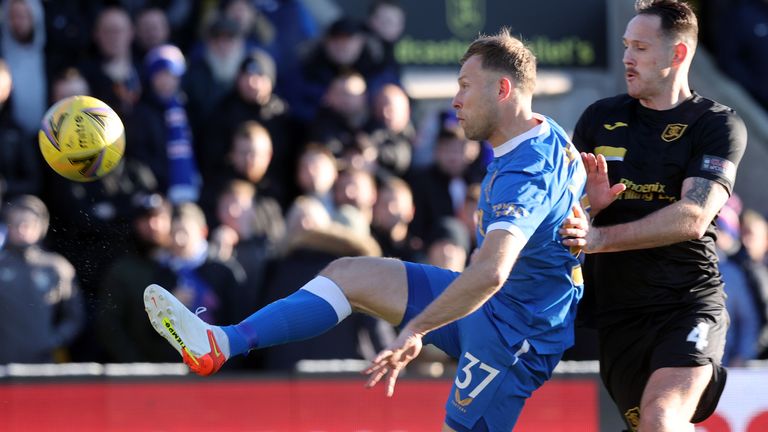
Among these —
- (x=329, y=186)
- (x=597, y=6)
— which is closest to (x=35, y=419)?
(x=329, y=186)

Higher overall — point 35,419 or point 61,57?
point 61,57

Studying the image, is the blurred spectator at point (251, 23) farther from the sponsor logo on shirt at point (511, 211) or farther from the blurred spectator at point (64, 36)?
the sponsor logo on shirt at point (511, 211)

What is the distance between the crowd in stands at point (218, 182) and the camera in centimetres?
1006

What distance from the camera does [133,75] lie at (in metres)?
11.5

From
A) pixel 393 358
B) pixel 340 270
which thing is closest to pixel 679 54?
pixel 340 270

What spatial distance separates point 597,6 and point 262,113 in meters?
4.91

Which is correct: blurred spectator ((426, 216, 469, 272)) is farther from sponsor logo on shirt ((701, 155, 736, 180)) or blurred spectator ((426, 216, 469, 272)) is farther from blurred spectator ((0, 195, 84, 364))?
sponsor logo on shirt ((701, 155, 736, 180))

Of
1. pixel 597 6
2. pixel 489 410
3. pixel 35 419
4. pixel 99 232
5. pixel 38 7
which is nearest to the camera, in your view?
pixel 489 410

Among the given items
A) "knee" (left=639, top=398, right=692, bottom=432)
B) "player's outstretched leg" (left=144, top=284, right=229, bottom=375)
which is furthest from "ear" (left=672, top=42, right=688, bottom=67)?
"player's outstretched leg" (left=144, top=284, right=229, bottom=375)

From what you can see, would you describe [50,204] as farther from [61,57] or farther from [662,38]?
[662,38]

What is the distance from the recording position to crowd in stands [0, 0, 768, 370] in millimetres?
10062

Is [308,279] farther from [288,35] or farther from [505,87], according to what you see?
[505,87]

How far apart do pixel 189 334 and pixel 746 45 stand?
383 inches

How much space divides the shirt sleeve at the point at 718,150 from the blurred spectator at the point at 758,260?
4.79 metres
